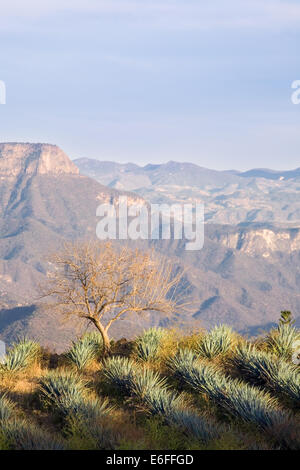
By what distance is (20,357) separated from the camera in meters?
16.1

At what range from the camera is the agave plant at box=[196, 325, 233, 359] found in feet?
53.4

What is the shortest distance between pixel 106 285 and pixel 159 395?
6.62 m

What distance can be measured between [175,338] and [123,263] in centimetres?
312

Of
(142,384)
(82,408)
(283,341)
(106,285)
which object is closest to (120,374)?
(142,384)

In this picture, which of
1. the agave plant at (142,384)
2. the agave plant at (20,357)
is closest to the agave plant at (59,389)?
the agave plant at (142,384)

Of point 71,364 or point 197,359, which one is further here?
point 71,364

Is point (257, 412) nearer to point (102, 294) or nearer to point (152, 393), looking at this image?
point (152, 393)

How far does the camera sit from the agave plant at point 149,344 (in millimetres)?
16234

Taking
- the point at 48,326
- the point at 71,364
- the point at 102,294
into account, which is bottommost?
the point at 48,326

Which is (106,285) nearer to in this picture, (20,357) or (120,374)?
(20,357)

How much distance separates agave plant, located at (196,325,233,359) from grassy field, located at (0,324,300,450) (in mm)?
33
